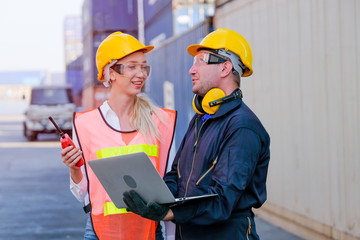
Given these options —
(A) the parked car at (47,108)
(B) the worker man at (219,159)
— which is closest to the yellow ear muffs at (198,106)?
(B) the worker man at (219,159)

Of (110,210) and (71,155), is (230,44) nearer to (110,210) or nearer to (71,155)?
(71,155)

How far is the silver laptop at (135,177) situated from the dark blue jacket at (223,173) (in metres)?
0.08

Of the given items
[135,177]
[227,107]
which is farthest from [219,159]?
[135,177]

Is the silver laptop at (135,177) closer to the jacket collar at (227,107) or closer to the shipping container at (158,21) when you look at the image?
the jacket collar at (227,107)

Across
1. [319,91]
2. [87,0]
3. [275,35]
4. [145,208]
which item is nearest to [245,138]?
[145,208]

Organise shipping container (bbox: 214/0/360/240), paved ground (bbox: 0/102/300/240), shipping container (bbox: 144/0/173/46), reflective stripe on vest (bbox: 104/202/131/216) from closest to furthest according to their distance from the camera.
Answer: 1. reflective stripe on vest (bbox: 104/202/131/216)
2. shipping container (bbox: 214/0/360/240)
3. paved ground (bbox: 0/102/300/240)
4. shipping container (bbox: 144/0/173/46)

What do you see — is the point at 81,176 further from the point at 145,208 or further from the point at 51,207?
the point at 51,207

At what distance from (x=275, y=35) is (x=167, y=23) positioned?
44.8ft

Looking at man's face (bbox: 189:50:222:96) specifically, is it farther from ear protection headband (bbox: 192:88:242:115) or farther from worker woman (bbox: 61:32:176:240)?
worker woman (bbox: 61:32:176:240)

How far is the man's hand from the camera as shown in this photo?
2314 millimetres

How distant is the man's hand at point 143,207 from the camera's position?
91.1 inches

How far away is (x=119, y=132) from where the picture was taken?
3123 millimetres

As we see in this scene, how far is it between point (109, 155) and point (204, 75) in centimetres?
74

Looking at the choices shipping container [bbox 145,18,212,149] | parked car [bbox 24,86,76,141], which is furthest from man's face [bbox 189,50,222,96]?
parked car [bbox 24,86,76,141]
